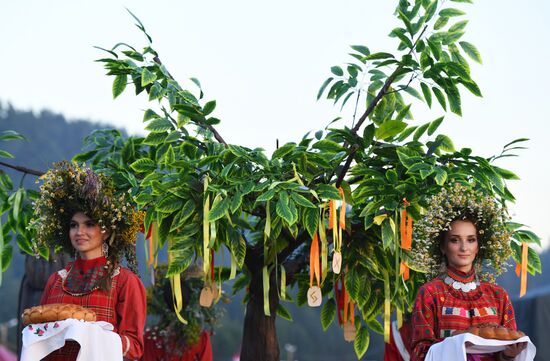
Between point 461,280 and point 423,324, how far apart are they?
1.13ft

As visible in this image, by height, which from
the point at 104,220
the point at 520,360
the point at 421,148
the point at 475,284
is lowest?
the point at 520,360

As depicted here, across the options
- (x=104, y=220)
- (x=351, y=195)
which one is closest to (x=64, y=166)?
(x=104, y=220)

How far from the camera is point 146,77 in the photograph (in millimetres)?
6211

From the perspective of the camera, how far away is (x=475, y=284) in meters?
5.30

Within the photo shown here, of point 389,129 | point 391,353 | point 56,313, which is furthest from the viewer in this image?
point 391,353

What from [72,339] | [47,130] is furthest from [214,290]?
[47,130]

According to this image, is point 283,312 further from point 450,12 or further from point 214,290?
point 450,12

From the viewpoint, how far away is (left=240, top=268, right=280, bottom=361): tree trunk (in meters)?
6.88

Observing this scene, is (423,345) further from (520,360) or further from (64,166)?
(64,166)

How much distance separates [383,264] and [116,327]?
78.9 inches

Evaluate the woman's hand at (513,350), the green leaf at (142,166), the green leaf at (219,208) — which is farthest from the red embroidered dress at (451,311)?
the green leaf at (142,166)

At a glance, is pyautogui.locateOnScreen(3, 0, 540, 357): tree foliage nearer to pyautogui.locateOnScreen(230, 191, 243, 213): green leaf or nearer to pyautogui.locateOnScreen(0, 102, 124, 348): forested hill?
pyautogui.locateOnScreen(230, 191, 243, 213): green leaf

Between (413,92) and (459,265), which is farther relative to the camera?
(413,92)

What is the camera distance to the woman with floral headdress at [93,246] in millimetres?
5328
